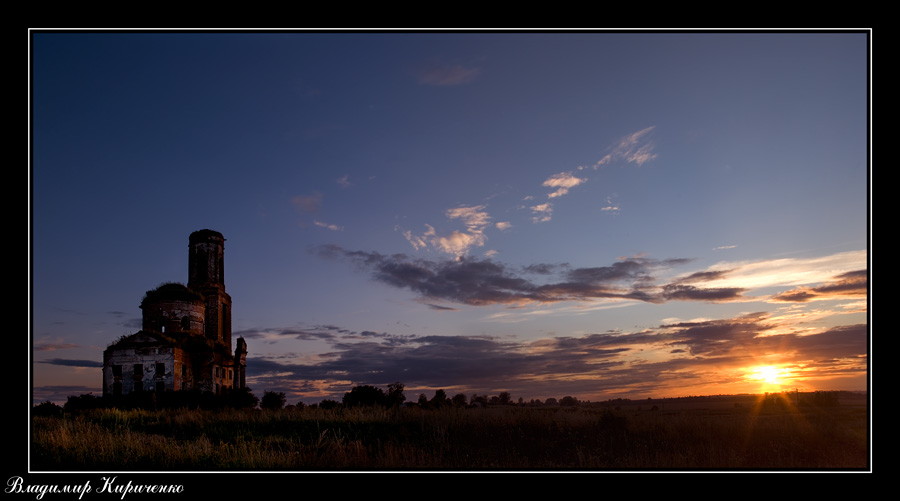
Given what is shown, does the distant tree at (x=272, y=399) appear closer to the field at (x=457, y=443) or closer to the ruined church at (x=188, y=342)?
the ruined church at (x=188, y=342)

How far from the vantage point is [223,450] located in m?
13.9

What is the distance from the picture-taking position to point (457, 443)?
692 inches

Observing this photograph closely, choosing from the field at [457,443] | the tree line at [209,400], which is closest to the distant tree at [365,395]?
the tree line at [209,400]

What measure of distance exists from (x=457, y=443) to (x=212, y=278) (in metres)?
40.7

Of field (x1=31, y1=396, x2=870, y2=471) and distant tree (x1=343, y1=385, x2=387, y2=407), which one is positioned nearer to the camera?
field (x1=31, y1=396, x2=870, y2=471)

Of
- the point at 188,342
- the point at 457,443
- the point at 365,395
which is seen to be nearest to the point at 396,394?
the point at 365,395

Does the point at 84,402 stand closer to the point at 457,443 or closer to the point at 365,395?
the point at 365,395

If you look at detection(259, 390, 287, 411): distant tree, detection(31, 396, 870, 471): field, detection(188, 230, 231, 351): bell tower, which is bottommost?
detection(259, 390, 287, 411): distant tree

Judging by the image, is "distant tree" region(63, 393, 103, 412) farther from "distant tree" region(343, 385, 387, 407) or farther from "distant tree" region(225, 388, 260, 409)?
"distant tree" region(343, 385, 387, 407)

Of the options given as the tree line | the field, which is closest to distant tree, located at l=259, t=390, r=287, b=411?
the tree line

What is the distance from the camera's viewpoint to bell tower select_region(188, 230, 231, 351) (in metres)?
50.8

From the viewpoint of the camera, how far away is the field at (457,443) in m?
13.2
